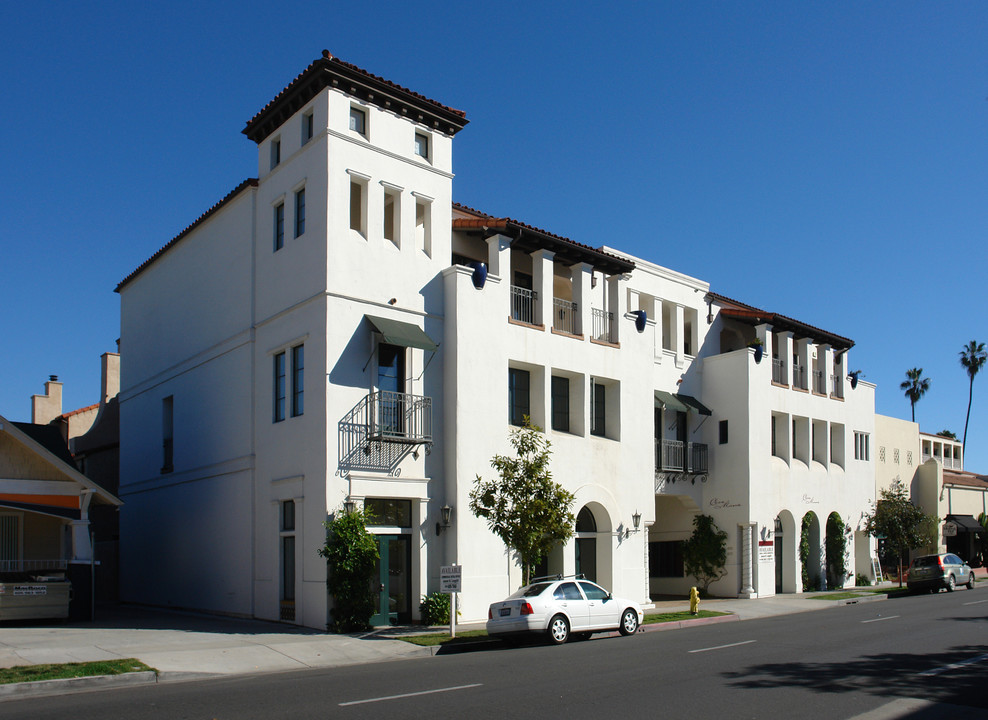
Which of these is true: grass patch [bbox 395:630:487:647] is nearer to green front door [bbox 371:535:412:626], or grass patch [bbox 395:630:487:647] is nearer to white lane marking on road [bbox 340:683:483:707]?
green front door [bbox 371:535:412:626]

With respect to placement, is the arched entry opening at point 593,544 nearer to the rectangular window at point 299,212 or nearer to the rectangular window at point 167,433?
the rectangular window at point 299,212

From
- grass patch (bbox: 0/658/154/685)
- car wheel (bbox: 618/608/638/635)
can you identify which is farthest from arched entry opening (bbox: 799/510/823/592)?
grass patch (bbox: 0/658/154/685)

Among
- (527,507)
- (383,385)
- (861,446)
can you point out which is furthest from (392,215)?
(861,446)

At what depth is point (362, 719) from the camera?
10391mm

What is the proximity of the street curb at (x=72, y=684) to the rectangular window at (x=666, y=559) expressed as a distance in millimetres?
23179

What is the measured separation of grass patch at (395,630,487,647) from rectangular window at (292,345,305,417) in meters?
6.32

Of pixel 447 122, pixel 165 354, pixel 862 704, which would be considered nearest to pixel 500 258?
pixel 447 122

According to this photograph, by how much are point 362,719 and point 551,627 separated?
9.01m

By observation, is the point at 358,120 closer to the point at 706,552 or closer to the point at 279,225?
the point at 279,225

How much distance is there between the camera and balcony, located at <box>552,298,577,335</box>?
27.0 m

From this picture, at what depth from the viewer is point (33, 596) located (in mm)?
21609

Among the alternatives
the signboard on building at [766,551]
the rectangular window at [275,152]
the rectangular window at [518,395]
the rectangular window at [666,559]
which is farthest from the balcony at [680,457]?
the rectangular window at [275,152]

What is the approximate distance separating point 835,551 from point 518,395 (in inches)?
751

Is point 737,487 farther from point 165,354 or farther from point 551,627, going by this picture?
point 165,354
